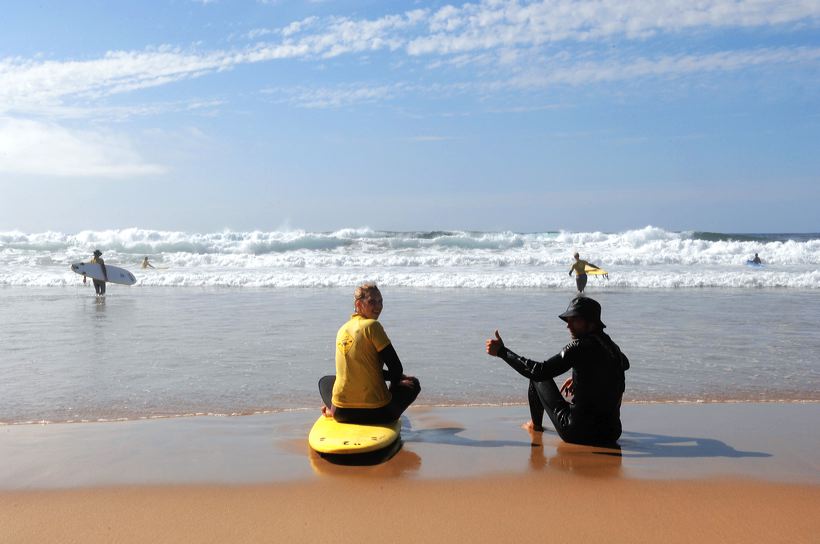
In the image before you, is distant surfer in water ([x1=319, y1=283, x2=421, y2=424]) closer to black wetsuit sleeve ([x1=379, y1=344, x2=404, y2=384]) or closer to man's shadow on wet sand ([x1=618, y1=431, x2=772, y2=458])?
black wetsuit sleeve ([x1=379, y1=344, x2=404, y2=384])

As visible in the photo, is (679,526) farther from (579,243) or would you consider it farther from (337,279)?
(579,243)

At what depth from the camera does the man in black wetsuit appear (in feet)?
15.4

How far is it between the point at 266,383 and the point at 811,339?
763cm

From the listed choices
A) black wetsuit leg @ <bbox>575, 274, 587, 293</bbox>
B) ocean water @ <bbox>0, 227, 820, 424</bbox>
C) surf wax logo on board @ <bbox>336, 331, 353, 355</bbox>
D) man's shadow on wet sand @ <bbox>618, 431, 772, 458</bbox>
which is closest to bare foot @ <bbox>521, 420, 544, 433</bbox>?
man's shadow on wet sand @ <bbox>618, 431, 772, 458</bbox>

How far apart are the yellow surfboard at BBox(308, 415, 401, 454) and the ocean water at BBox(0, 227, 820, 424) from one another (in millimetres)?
1581

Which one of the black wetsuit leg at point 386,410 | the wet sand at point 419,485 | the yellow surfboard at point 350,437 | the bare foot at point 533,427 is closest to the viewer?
the wet sand at point 419,485

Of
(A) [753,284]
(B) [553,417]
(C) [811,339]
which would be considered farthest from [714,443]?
(A) [753,284]

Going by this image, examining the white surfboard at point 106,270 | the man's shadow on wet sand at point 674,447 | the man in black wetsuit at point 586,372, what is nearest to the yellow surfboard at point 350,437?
the man in black wetsuit at point 586,372

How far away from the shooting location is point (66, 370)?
26.2ft

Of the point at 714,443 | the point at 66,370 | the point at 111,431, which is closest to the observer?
the point at 714,443

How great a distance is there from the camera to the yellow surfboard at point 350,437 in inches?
178

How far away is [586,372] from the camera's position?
471 cm

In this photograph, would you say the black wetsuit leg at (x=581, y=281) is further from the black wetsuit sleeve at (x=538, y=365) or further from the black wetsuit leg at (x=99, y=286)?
the black wetsuit sleeve at (x=538, y=365)

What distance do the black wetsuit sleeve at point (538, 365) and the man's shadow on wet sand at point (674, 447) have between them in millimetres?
710
